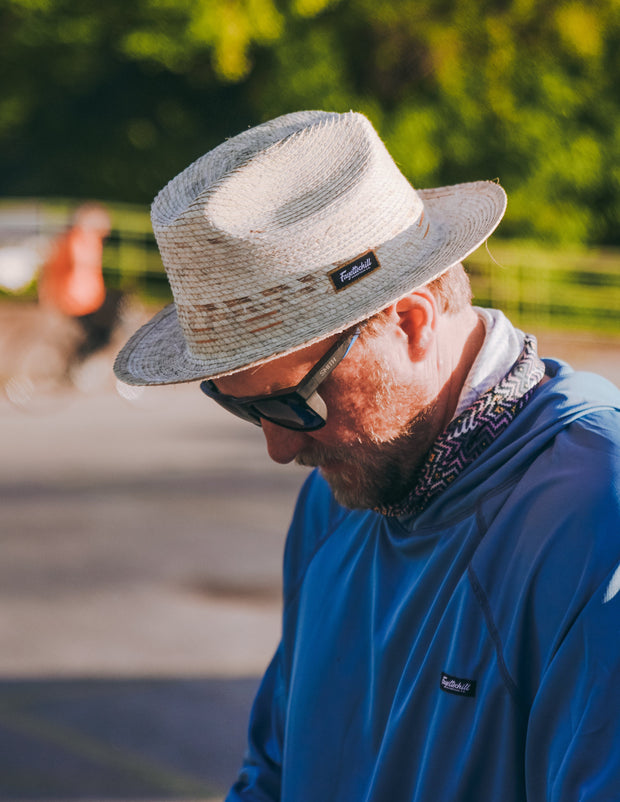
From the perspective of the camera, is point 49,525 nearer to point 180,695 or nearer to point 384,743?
point 180,695

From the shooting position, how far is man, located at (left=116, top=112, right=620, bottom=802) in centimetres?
144

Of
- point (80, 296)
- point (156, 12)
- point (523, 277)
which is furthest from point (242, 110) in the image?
point (80, 296)

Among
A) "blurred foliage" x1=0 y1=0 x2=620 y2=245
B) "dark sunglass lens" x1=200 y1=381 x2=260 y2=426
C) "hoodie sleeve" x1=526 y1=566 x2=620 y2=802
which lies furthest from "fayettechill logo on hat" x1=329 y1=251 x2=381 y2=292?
"blurred foliage" x1=0 y1=0 x2=620 y2=245

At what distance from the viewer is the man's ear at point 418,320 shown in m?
1.78

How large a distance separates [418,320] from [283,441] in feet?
1.15

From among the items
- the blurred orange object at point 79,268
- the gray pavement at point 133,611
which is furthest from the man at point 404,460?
the blurred orange object at point 79,268

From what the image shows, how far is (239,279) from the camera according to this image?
175 cm

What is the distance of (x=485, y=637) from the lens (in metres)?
1.52

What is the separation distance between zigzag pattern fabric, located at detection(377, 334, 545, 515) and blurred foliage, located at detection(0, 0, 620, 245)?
1723cm

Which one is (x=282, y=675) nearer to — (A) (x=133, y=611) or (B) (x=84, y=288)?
(A) (x=133, y=611)

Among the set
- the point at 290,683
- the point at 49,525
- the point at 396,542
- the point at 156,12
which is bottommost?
the point at 49,525

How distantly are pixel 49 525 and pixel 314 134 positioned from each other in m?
6.08

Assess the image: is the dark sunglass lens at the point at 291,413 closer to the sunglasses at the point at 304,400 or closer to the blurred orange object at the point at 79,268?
the sunglasses at the point at 304,400

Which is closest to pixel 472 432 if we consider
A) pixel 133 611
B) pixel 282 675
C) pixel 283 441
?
pixel 283 441
